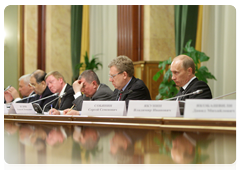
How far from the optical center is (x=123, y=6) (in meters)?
6.98

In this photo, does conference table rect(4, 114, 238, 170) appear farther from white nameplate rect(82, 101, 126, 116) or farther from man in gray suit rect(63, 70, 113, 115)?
man in gray suit rect(63, 70, 113, 115)

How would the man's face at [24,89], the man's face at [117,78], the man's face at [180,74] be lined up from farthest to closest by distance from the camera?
1. the man's face at [24,89]
2. the man's face at [117,78]
3. the man's face at [180,74]

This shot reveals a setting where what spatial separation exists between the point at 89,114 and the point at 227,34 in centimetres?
401

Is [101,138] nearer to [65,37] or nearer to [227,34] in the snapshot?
[227,34]

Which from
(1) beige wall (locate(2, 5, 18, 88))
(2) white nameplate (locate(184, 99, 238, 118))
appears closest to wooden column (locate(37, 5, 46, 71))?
(1) beige wall (locate(2, 5, 18, 88))

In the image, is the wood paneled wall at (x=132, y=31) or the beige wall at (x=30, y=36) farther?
the beige wall at (x=30, y=36)

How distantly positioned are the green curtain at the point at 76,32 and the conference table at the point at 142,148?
24.0 feet

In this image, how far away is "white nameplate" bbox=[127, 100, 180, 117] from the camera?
180 cm

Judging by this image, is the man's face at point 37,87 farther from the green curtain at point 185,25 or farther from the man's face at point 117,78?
the green curtain at point 185,25

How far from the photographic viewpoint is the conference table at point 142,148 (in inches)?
37.0

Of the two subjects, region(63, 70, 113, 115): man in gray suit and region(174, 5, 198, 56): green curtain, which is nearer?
region(63, 70, 113, 115): man in gray suit

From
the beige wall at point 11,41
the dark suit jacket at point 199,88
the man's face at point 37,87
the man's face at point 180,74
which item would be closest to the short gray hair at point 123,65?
the man's face at point 180,74

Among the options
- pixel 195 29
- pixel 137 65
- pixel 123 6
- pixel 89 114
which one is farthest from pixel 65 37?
pixel 89 114

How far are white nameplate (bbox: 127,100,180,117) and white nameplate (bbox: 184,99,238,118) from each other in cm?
20
